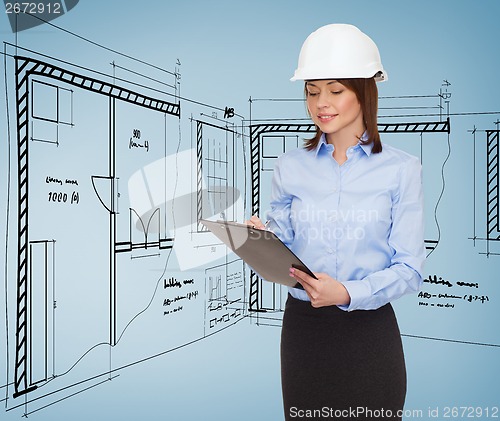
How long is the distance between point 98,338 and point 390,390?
4.01ft

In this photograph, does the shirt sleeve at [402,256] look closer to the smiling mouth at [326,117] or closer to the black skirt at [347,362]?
the black skirt at [347,362]

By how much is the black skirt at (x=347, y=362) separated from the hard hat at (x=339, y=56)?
50 cm

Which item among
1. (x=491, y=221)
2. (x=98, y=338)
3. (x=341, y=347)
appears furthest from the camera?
(x=491, y=221)

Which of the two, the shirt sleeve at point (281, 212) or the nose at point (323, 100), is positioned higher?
the nose at point (323, 100)

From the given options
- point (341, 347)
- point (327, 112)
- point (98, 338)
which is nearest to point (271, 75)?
point (98, 338)

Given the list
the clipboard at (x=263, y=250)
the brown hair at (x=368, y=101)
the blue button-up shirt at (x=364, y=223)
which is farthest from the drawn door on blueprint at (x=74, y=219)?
the brown hair at (x=368, y=101)

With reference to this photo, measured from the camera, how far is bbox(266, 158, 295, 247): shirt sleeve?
1.36 metres

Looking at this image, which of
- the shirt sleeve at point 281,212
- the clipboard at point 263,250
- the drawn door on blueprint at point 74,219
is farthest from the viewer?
the drawn door on blueprint at point 74,219

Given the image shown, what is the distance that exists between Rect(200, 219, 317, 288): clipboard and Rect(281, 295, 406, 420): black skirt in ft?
0.32

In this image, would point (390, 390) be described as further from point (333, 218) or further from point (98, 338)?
point (98, 338)

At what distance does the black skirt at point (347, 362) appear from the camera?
1220 millimetres

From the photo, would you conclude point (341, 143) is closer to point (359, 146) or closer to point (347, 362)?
point (359, 146)

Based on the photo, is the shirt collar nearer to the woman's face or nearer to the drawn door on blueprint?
the woman's face

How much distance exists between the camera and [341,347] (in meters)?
1.23
